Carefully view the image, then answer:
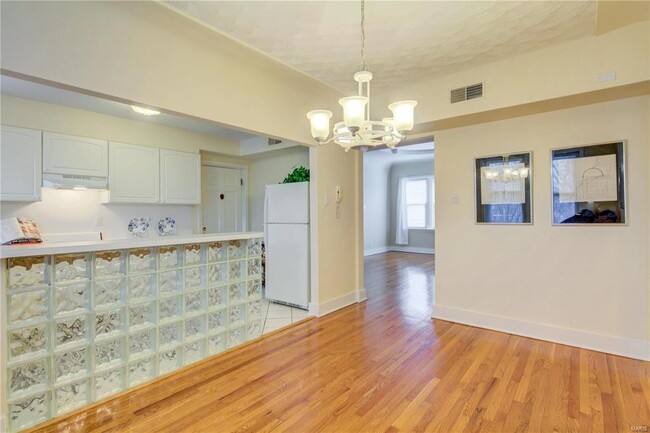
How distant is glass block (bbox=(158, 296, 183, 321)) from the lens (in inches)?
94.4

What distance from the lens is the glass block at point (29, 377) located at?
1786 mm

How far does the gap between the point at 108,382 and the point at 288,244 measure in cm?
229

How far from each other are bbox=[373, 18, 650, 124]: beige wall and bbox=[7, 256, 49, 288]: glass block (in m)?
3.34

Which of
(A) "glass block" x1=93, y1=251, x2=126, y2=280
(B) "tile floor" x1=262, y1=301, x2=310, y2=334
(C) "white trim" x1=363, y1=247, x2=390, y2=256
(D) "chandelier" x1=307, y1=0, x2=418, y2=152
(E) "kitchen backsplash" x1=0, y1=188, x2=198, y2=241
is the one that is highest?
(D) "chandelier" x1=307, y1=0, x2=418, y2=152

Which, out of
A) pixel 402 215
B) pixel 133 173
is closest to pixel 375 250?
pixel 402 215

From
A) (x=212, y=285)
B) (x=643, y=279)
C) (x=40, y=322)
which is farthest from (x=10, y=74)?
(x=643, y=279)

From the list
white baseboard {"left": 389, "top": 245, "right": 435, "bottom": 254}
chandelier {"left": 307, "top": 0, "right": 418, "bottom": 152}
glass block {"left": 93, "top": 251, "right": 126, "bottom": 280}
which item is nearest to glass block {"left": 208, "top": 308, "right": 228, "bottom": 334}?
glass block {"left": 93, "top": 251, "right": 126, "bottom": 280}

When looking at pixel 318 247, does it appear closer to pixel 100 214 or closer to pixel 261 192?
pixel 261 192

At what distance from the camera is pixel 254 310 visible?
9.95ft

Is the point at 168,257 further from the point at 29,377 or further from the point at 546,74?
the point at 546,74

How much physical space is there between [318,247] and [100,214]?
2887mm

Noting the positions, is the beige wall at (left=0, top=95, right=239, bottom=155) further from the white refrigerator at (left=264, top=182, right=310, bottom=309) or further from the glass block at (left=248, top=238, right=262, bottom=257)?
the glass block at (left=248, top=238, right=262, bottom=257)

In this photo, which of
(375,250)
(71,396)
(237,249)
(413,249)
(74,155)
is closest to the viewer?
(71,396)

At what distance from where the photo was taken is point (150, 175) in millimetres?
4266
